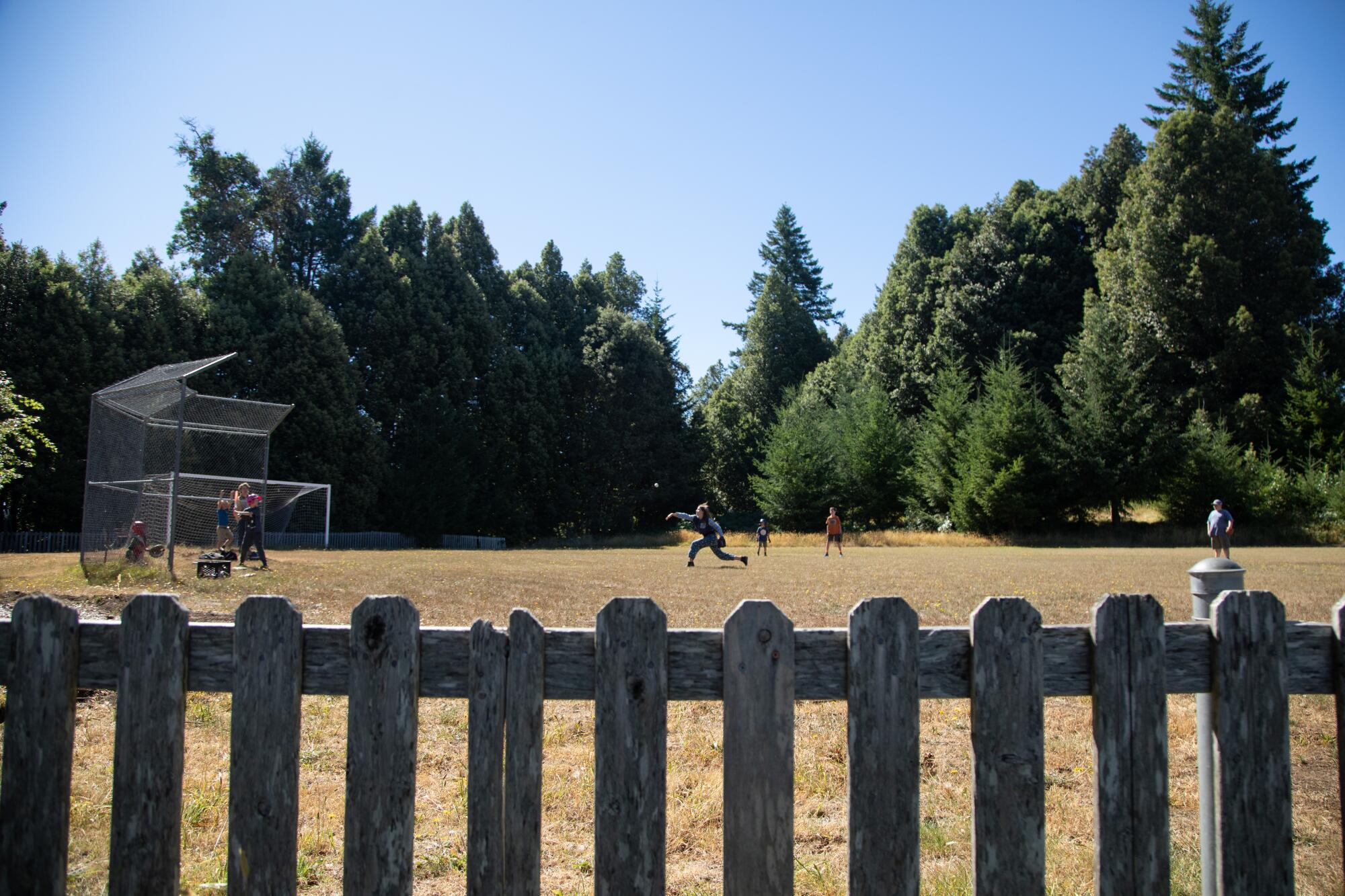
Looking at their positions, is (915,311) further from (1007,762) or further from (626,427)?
(1007,762)

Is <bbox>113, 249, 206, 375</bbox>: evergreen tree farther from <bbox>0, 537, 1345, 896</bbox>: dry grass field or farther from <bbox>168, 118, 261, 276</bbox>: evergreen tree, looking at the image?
<bbox>0, 537, 1345, 896</bbox>: dry grass field

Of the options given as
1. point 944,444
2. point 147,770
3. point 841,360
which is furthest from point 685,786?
point 841,360

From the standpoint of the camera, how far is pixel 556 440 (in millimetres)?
55406

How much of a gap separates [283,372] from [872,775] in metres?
43.7

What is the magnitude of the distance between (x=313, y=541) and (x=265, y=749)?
126ft

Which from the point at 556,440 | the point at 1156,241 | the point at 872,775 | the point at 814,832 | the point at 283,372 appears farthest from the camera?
the point at 556,440

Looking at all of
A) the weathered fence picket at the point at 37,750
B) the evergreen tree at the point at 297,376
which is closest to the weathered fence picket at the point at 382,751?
the weathered fence picket at the point at 37,750

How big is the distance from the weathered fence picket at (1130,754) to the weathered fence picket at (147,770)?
2.53 meters

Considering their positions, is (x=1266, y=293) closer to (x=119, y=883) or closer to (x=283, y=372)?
(x=283, y=372)

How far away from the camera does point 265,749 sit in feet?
8.11

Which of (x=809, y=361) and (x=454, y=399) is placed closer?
(x=454, y=399)

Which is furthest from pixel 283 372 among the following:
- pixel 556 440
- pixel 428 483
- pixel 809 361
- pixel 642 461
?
pixel 809 361

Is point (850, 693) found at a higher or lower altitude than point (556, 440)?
lower

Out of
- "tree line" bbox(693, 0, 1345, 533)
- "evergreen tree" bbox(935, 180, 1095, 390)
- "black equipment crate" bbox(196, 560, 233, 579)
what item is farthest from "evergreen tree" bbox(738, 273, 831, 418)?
"black equipment crate" bbox(196, 560, 233, 579)
